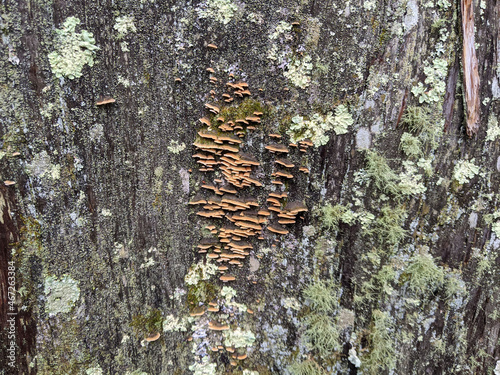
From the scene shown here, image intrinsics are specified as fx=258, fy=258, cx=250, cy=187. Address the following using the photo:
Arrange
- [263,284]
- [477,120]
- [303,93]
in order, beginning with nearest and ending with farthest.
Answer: [477,120], [303,93], [263,284]

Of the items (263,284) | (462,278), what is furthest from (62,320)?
(462,278)

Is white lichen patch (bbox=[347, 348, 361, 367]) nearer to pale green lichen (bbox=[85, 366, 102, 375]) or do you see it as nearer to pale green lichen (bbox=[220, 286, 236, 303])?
pale green lichen (bbox=[220, 286, 236, 303])

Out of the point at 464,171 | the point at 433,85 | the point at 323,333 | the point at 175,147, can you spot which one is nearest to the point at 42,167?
the point at 175,147

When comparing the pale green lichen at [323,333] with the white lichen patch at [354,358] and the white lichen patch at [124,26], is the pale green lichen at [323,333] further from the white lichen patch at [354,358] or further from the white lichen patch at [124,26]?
the white lichen patch at [124,26]

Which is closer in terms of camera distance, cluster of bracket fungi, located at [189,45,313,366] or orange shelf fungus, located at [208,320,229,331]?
cluster of bracket fungi, located at [189,45,313,366]

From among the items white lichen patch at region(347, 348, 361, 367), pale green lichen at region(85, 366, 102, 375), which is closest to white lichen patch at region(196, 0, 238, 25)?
white lichen patch at region(347, 348, 361, 367)

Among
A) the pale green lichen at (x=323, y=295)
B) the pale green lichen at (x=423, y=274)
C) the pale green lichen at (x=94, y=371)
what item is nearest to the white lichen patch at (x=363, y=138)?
the pale green lichen at (x=423, y=274)

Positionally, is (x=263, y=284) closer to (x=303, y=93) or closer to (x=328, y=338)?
(x=328, y=338)
